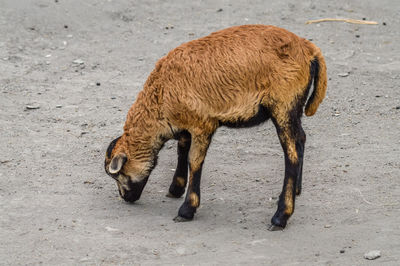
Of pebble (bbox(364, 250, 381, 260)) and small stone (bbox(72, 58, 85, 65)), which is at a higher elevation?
pebble (bbox(364, 250, 381, 260))

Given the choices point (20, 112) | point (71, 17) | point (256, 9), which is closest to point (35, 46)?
point (71, 17)

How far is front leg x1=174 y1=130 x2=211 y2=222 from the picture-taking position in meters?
7.56

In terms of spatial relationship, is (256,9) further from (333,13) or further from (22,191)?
(22,191)

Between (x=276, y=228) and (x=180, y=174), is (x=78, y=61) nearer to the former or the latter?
(x=180, y=174)

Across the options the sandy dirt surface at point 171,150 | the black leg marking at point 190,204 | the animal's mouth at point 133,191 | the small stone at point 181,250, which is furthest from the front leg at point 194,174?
the small stone at point 181,250

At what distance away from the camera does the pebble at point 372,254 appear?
664cm

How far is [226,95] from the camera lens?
7.44 metres

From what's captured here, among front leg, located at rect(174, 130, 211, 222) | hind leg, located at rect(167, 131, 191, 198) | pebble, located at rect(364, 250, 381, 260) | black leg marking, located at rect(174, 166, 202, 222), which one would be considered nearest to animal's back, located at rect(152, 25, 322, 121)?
front leg, located at rect(174, 130, 211, 222)

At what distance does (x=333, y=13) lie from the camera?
14.3 meters

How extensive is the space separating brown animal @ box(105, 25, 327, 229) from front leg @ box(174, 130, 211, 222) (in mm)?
11

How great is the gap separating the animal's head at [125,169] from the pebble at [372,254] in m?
2.63

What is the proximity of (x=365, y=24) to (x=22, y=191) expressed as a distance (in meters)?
8.25

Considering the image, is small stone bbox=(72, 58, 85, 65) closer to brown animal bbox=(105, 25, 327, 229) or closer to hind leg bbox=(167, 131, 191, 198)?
hind leg bbox=(167, 131, 191, 198)

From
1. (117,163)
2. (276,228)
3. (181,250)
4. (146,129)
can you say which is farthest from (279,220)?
(117,163)
